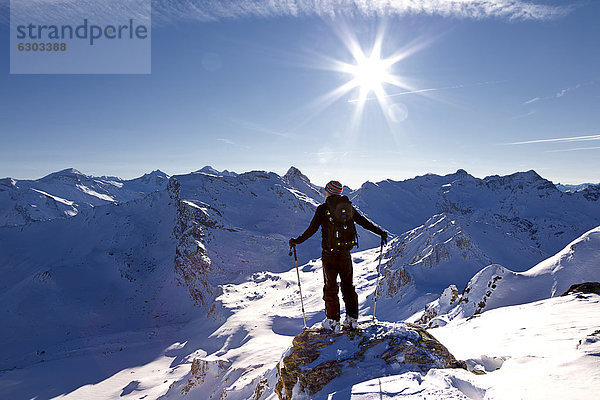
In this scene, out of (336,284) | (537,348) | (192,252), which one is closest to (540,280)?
(537,348)

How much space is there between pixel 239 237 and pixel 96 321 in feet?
135

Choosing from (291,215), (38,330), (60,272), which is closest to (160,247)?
(60,272)

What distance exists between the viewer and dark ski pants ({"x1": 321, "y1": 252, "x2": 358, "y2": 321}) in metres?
7.59

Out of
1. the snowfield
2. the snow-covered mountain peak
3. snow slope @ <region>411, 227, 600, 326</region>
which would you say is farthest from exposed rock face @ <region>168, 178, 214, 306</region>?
snow slope @ <region>411, 227, 600, 326</region>

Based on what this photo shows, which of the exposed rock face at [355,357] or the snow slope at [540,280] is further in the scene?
the snow slope at [540,280]

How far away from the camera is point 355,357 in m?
6.72

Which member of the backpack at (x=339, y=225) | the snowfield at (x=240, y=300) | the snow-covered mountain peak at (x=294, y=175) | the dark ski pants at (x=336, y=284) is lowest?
the snowfield at (x=240, y=300)

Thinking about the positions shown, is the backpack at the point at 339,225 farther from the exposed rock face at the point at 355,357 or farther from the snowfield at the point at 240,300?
the snowfield at the point at 240,300

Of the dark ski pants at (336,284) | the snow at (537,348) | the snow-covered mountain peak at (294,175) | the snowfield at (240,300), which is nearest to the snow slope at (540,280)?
the snowfield at (240,300)

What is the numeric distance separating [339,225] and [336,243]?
48 centimetres

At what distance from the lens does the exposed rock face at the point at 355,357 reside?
247 inches

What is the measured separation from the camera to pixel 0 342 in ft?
212

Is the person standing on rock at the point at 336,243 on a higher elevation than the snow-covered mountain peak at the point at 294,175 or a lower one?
lower

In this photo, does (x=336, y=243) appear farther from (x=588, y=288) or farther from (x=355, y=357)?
(x=588, y=288)
